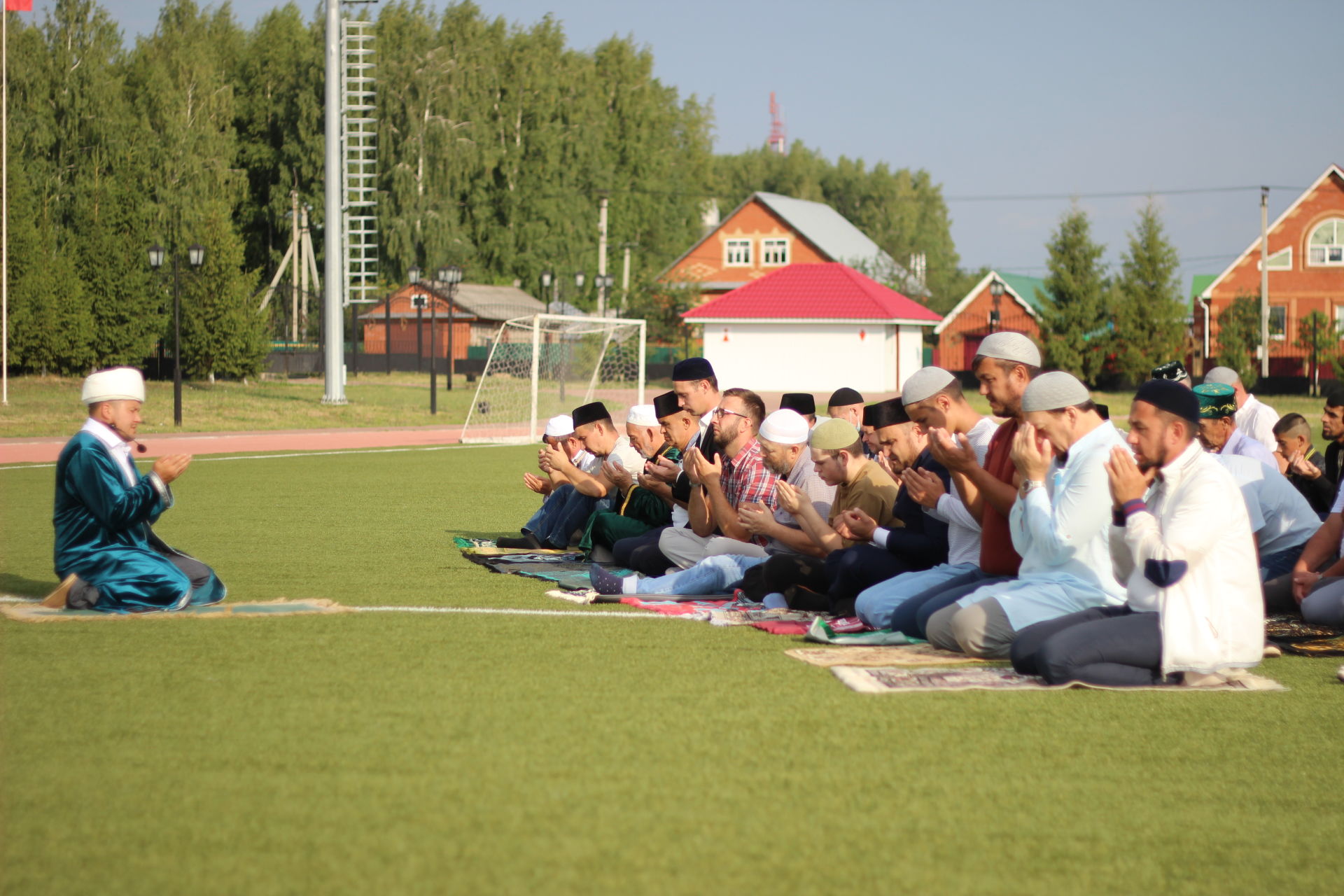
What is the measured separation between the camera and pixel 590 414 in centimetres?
1038

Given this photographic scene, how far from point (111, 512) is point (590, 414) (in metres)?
4.15

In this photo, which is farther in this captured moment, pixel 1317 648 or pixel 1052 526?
pixel 1317 648

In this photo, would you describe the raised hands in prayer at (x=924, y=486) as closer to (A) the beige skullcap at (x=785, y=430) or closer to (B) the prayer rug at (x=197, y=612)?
(A) the beige skullcap at (x=785, y=430)

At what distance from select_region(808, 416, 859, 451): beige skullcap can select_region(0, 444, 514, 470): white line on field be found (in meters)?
14.0

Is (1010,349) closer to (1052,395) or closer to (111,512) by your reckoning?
(1052,395)

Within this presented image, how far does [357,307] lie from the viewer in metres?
56.0

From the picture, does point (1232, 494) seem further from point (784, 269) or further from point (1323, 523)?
point (784, 269)

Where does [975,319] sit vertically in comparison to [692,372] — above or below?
above

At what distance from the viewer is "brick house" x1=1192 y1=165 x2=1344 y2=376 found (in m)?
50.3

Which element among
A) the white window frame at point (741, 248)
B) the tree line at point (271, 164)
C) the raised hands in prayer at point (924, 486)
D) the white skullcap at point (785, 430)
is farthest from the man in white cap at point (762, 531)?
the white window frame at point (741, 248)

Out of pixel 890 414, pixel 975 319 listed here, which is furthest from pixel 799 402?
pixel 975 319

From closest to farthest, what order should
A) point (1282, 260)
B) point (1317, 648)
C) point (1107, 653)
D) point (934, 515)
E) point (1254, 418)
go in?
point (1107, 653) → point (1317, 648) → point (934, 515) → point (1254, 418) → point (1282, 260)

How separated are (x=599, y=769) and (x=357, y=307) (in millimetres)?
53777

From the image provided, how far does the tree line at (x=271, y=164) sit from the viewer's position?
3722 cm
